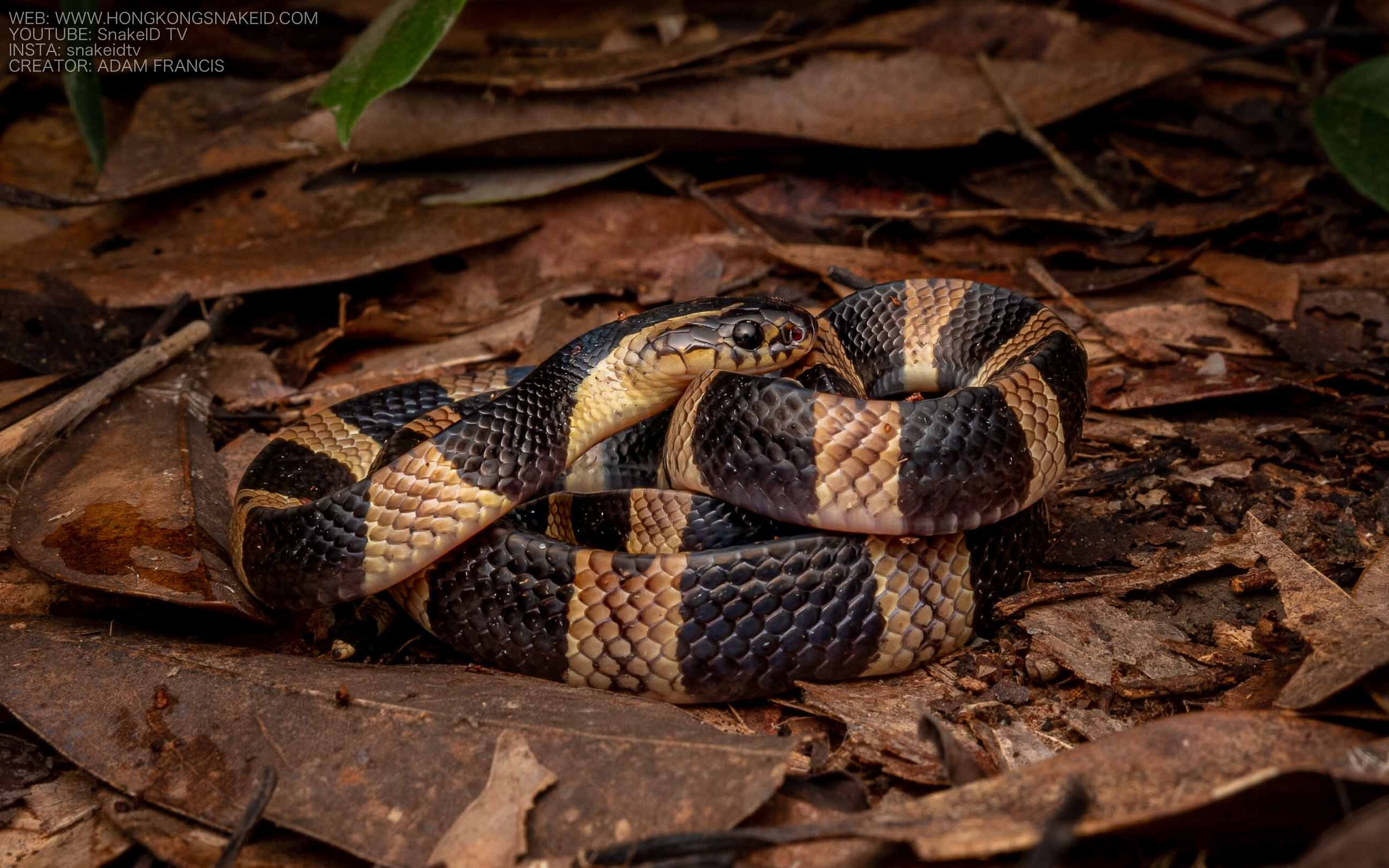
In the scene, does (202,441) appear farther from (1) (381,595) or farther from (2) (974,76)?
(2) (974,76)

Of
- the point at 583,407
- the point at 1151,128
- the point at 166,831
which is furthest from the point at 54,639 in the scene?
the point at 1151,128

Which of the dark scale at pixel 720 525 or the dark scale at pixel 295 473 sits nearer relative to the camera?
the dark scale at pixel 720 525

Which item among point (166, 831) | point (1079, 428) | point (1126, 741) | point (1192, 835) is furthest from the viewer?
point (1079, 428)

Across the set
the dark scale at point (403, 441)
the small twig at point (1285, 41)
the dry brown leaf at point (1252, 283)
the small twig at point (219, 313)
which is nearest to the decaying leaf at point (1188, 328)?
the dry brown leaf at point (1252, 283)

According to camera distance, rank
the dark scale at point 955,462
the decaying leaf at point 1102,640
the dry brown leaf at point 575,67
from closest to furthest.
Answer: the dark scale at point 955,462, the decaying leaf at point 1102,640, the dry brown leaf at point 575,67

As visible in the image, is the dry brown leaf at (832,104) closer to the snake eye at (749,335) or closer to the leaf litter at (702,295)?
the leaf litter at (702,295)

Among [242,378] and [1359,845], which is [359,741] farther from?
[242,378]
